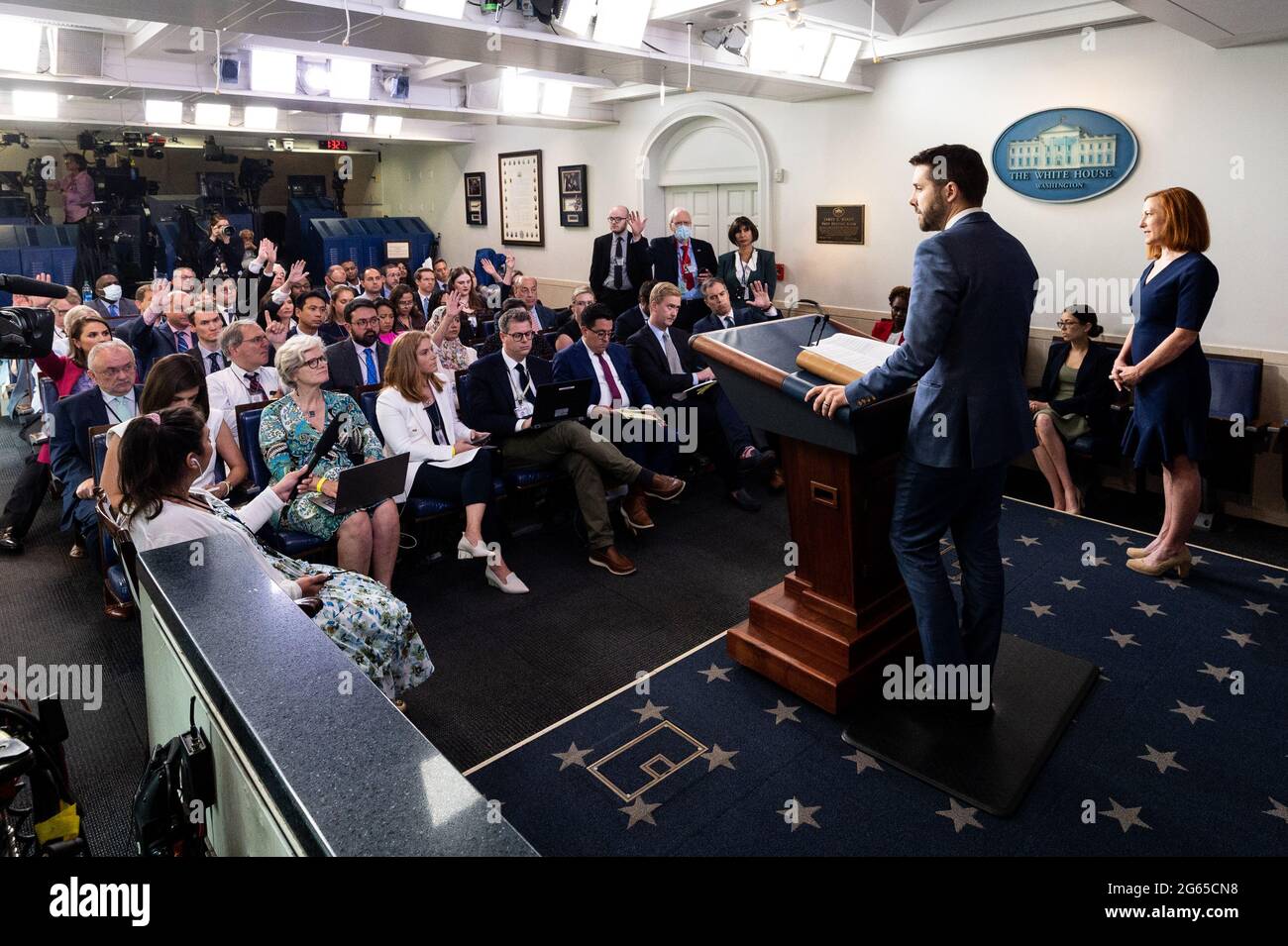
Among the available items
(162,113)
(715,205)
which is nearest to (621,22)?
(715,205)

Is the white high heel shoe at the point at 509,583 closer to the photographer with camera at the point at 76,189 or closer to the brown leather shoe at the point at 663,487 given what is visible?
the brown leather shoe at the point at 663,487

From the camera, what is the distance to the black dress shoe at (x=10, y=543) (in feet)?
16.1

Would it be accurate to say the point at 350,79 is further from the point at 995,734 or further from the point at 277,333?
the point at 995,734

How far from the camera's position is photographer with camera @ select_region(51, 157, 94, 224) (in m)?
11.7

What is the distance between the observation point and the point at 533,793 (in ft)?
9.27

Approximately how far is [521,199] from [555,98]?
2.56 meters

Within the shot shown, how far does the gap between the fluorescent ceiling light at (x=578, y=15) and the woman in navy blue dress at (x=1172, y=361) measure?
3.39 m

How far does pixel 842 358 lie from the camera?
3.01 metres

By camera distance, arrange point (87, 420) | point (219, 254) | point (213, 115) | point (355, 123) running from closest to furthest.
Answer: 1. point (87, 420)
2. point (219, 254)
3. point (213, 115)
4. point (355, 123)

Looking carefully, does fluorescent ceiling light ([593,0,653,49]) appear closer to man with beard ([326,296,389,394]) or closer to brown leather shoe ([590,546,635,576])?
man with beard ([326,296,389,394])

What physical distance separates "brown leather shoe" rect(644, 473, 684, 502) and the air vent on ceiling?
592 centimetres

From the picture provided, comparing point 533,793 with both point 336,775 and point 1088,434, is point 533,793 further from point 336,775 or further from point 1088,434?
point 1088,434

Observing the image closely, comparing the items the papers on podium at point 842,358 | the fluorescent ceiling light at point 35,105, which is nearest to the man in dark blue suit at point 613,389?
the papers on podium at point 842,358

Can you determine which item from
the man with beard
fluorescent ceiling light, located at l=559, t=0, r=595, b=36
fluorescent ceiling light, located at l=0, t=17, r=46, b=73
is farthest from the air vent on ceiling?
fluorescent ceiling light, located at l=559, t=0, r=595, b=36
